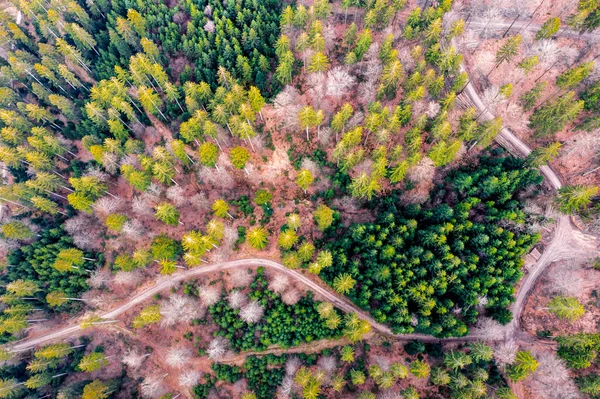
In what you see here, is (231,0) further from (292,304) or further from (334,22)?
(292,304)

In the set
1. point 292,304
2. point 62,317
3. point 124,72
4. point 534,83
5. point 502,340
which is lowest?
point 62,317

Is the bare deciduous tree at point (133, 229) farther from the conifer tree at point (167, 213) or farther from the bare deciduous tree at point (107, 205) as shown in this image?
the conifer tree at point (167, 213)

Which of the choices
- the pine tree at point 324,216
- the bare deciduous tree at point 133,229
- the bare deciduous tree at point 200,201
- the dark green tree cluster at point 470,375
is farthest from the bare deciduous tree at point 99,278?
the dark green tree cluster at point 470,375

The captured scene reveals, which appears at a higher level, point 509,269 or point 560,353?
point 509,269

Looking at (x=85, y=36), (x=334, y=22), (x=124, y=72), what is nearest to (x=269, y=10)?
(x=334, y=22)

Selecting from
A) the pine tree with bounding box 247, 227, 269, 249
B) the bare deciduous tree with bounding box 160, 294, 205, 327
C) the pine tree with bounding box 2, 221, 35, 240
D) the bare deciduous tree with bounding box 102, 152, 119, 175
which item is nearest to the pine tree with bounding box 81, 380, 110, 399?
the bare deciduous tree with bounding box 160, 294, 205, 327
